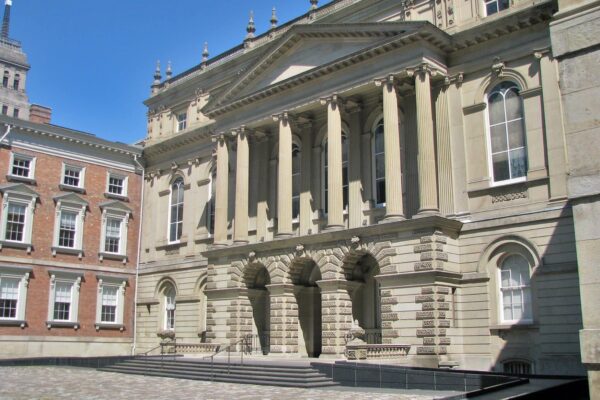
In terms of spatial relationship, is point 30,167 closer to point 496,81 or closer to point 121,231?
point 121,231

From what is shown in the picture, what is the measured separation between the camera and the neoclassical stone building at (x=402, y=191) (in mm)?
26297

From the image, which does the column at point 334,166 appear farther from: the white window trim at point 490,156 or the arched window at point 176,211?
the arched window at point 176,211

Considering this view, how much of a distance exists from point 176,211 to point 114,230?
4443 mm

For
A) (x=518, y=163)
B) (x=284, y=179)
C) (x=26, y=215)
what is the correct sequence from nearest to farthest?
(x=518, y=163) → (x=284, y=179) → (x=26, y=215)

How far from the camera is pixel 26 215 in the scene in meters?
40.6

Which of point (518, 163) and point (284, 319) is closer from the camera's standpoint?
point (518, 163)

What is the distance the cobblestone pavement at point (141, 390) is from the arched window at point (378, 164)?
38.7ft

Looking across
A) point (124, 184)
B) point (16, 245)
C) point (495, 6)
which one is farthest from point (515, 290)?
point (124, 184)

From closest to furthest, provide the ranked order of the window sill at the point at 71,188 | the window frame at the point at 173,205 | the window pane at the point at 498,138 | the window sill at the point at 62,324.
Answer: the window pane at the point at 498,138 → the window sill at the point at 62,324 → the window sill at the point at 71,188 → the window frame at the point at 173,205

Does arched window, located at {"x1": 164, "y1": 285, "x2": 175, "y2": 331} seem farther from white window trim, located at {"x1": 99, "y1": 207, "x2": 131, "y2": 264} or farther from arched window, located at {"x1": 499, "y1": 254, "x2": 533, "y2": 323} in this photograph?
arched window, located at {"x1": 499, "y1": 254, "x2": 533, "y2": 323}

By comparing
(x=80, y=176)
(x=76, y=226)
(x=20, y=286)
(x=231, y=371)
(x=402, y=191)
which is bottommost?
(x=231, y=371)

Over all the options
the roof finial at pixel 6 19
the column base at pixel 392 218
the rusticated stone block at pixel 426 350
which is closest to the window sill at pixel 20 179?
the column base at pixel 392 218

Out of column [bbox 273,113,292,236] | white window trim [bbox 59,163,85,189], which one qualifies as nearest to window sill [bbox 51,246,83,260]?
white window trim [bbox 59,163,85,189]

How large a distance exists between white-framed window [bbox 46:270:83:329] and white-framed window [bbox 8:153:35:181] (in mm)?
5799
